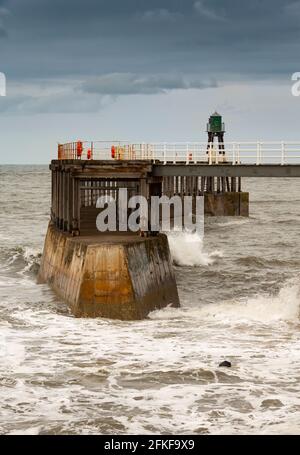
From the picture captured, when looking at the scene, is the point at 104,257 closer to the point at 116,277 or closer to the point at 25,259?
the point at 116,277

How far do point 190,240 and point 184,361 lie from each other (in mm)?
26988

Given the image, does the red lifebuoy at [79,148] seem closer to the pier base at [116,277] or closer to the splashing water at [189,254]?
the pier base at [116,277]

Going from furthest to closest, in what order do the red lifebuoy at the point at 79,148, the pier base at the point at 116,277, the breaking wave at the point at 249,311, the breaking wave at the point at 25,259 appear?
the breaking wave at the point at 25,259 < the red lifebuoy at the point at 79,148 < the breaking wave at the point at 249,311 < the pier base at the point at 116,277

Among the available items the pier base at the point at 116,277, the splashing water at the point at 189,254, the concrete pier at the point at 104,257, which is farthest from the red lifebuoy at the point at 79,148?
the splashing water at the point at 189,254

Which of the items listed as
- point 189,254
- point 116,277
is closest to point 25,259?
point 189,254

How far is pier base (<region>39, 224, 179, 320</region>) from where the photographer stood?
23938 mm

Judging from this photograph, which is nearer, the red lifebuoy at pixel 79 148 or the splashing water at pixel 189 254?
the red lifebuoy at pixel 79 148

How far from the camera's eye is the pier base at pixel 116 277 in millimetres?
23938

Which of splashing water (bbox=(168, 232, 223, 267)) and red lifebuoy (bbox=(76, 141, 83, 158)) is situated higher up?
red lifebuoy (bbox=(76, 141, 83, 158))

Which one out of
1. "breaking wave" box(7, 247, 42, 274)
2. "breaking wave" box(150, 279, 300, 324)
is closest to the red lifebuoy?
"breaking wave" box(150, 279, 300, 324)

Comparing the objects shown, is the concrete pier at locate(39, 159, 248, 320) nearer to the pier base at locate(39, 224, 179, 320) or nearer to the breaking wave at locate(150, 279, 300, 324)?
the pier base at locate(39, 224, 179, 320)

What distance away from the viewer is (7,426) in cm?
1572
